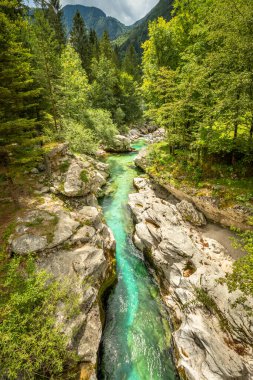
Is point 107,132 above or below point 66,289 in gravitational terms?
above

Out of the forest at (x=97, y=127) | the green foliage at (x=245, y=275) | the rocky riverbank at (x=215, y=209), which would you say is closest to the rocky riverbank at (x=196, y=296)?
the rocky riverbank at (x=215, y=209)

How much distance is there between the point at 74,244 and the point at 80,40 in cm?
4559

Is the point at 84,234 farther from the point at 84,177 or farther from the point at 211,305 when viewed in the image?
the point at 211,305

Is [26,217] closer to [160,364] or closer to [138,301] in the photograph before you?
[138,301]

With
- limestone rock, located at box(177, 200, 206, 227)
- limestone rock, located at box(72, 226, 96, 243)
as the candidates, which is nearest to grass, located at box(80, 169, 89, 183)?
limestone rock, located at box(72, 226, 96, 243)

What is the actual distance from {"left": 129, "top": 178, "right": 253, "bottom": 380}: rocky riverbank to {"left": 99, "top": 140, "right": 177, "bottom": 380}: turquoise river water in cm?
68

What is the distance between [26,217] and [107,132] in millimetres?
18018

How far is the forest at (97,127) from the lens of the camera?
6.09 metres

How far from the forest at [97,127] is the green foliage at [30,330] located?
3 cm

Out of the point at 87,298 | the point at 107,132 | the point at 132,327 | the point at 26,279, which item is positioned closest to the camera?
the point at 26,279

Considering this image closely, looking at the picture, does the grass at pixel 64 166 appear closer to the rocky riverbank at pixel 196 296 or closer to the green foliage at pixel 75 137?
the green foliage at pixel 75 137

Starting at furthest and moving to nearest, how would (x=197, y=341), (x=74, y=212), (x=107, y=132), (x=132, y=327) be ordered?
1. (x=107, y=132)
2. (x=74, y=212)
3. (x=132, y=327)
4. (x=197, y=341)

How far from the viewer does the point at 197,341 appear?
6.71 meters

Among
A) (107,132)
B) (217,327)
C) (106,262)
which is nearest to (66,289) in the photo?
(106,262)
